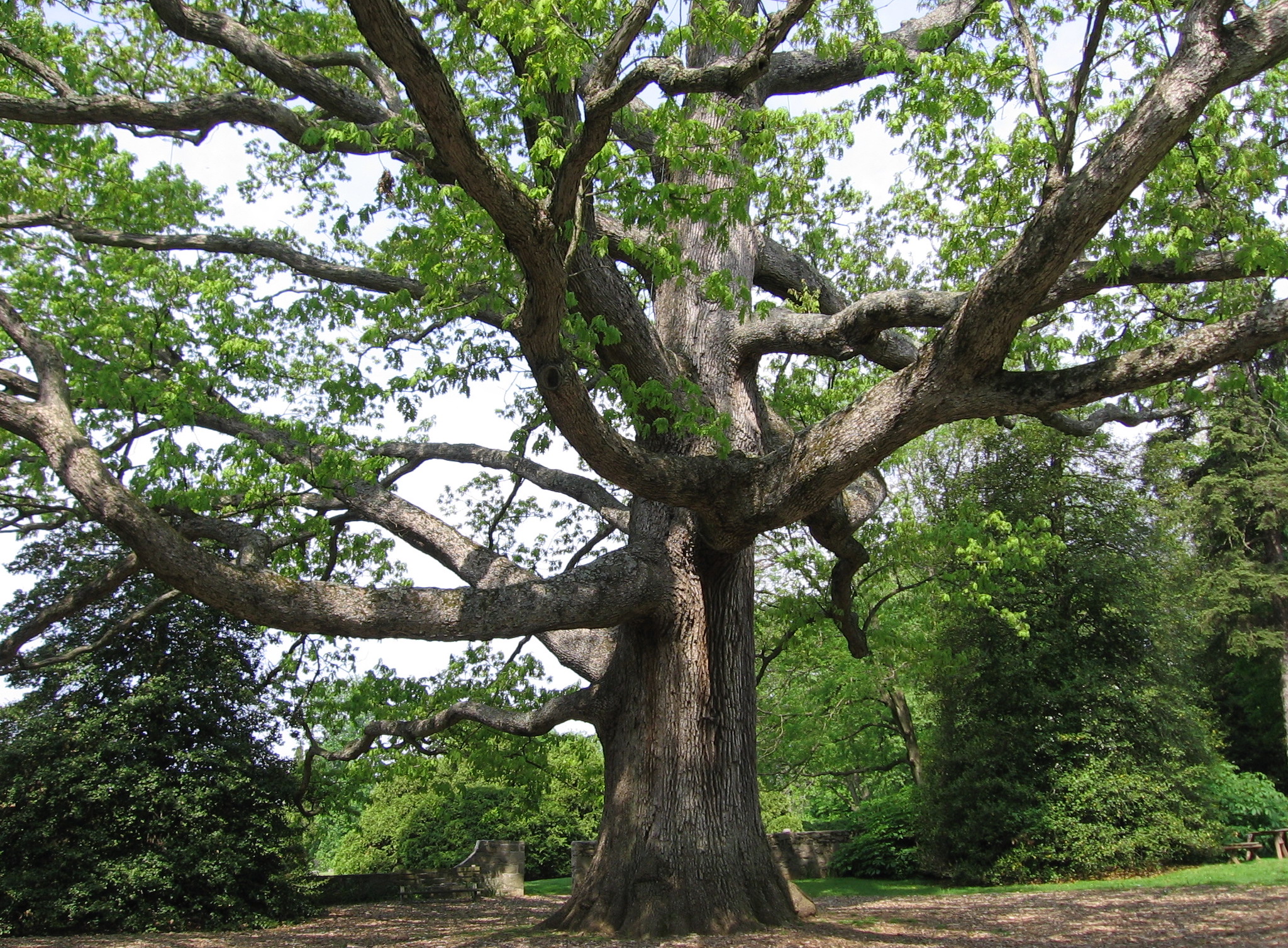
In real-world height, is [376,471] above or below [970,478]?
below

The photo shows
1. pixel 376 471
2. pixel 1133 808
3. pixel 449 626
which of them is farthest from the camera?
pixel 1133 808

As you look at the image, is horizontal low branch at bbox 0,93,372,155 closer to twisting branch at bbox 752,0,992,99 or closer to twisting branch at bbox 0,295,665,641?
twisting branch at bbox 0,295,665,641

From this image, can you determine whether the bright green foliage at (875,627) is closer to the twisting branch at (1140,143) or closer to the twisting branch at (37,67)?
the twisting branch at (1140,143)

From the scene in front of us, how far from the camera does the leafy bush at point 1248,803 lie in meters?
16.8

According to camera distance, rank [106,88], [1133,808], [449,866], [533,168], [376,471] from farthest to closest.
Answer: [449,866], [1133,808], [106,88], [376,471], [533,168]

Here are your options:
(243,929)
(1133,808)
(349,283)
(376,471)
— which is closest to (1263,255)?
(376,471)

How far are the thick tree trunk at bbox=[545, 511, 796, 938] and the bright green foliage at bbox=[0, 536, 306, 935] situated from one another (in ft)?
18.0

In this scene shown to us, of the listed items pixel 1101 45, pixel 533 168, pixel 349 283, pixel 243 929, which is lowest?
pixel 243 929

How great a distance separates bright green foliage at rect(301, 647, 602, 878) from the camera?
1120 centimetres

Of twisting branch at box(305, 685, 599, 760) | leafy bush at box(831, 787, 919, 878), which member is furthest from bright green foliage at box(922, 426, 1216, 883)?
twisting branch at box(305, 685, 599, 760)

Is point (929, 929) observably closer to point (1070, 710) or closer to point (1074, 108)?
point (1074, 108)

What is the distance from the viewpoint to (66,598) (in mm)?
8758

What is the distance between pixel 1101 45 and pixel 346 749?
11626mm

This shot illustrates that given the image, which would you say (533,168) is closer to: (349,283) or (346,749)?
(349,283)
